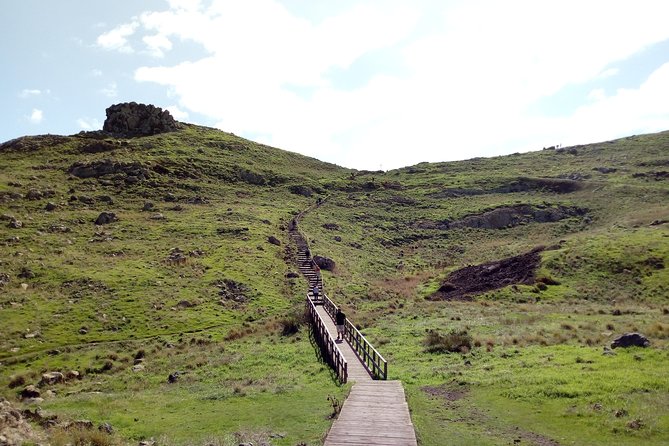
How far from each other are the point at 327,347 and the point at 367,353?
523 cm

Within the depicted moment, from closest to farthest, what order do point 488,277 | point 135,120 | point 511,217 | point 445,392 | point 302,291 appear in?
point 445,392, point 302,291, point 488,277, point 511,217, point 135,120

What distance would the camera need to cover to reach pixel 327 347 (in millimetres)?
30078

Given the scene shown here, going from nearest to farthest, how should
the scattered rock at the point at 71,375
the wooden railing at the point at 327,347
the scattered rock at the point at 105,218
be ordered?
the wooden railing at the point at 327,347, the scattered rock at the point at 71,375, the scattered rock at the point at 105,218

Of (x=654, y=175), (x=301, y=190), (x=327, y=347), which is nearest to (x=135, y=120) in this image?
(x=301, y=190)

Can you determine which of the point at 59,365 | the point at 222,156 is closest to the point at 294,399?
the point at 59,365

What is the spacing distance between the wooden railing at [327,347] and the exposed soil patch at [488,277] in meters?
17.9

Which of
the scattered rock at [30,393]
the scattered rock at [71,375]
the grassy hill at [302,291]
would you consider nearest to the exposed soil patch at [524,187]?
the grassy hill at [302,291]

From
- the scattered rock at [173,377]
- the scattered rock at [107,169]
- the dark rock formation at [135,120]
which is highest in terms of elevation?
the dark rock formation at [135,120]

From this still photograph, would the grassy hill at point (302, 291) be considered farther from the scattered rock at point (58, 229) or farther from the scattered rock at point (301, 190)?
the scattered rock at point (58, 229)

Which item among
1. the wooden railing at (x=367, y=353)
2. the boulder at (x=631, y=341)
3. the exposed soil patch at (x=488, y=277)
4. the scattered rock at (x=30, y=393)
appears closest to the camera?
the wooden railing at (x=367, y=353)

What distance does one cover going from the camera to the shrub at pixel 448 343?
28625 millimetres

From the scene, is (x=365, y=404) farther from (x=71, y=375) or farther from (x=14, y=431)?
(x=71, y=375)

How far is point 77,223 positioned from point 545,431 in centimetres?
6197

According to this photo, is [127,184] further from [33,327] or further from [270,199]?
[33,327]
